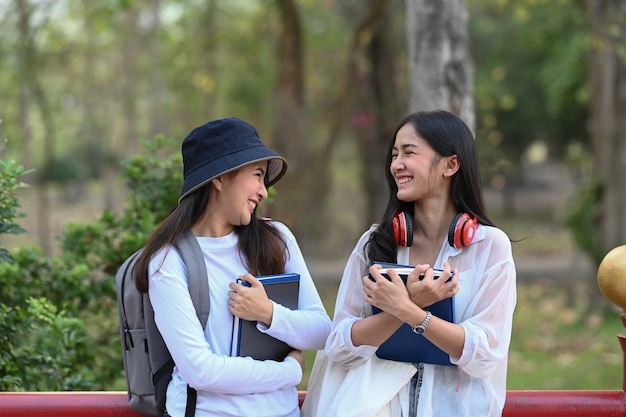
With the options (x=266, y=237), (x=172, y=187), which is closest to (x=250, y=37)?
(x=172, y=187)

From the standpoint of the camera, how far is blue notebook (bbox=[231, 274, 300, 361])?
8.34 feet

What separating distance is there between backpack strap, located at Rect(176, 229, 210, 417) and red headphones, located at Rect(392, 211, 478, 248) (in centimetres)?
58

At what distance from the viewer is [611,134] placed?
11930mm

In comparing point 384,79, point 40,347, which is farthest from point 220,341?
point 384,79

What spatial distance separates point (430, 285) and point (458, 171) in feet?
1.51

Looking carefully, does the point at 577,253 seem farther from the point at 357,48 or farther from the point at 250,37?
the point at 250,37

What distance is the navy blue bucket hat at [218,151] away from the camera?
8.33ft

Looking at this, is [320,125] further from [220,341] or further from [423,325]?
[423,325]

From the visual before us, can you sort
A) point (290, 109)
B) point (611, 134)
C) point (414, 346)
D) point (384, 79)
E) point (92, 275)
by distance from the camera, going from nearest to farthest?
point (414, 346) → point (92, 275) → point (290, 109) → point (611, 134) → point (384, 79)

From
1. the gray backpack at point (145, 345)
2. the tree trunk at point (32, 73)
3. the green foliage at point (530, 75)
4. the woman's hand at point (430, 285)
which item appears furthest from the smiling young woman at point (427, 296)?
the green foliage at point (530, 75)

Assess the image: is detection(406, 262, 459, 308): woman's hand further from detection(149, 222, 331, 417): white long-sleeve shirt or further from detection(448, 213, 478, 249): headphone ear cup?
detection(149, 222, 331, 417): white long-sleeve shirt

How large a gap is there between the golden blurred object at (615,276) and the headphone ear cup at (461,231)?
44 centimetres

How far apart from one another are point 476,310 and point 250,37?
1590 centimetres

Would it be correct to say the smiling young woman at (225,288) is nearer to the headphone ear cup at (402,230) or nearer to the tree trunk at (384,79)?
the headphone ear cup at (402,230)
